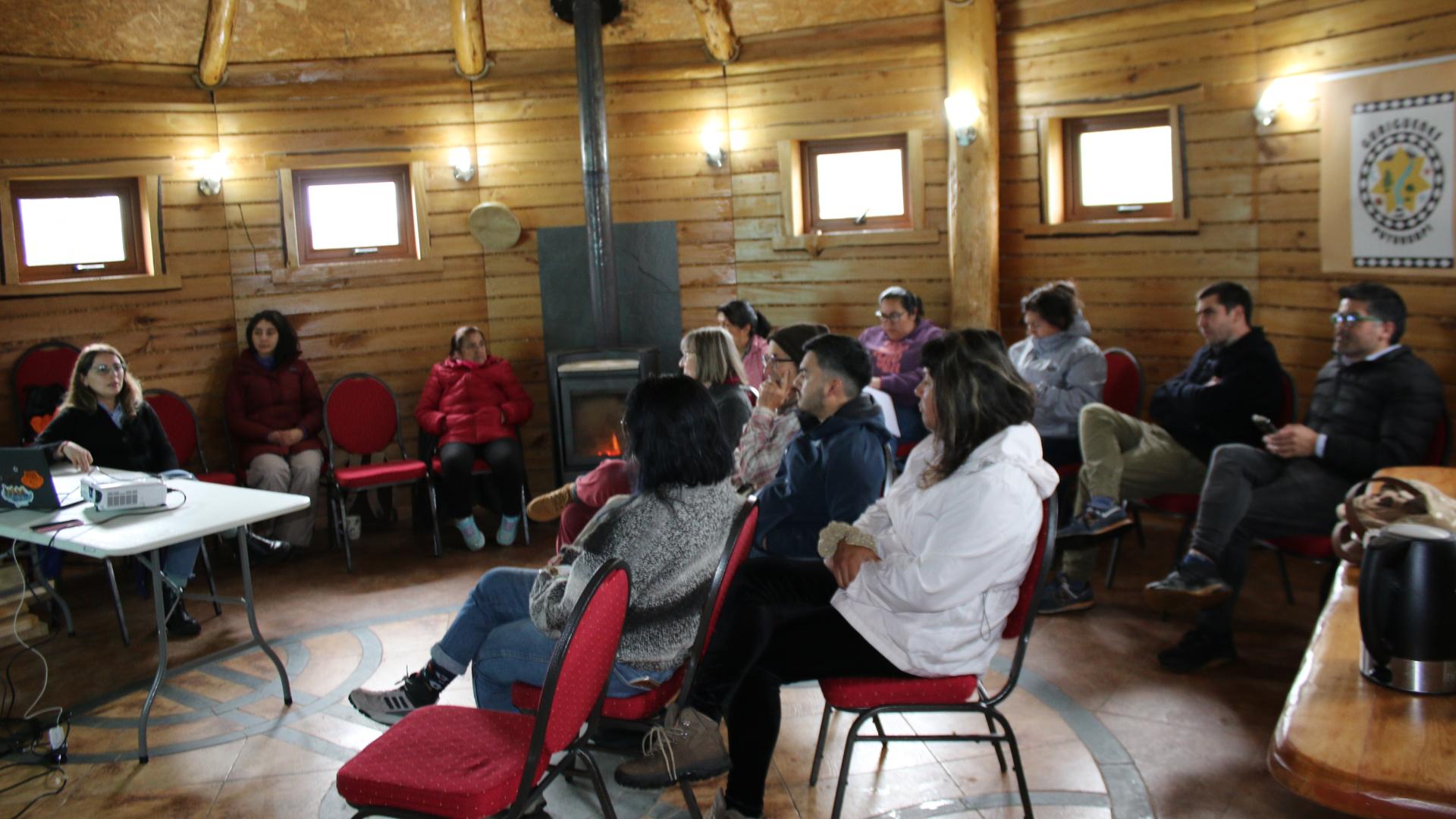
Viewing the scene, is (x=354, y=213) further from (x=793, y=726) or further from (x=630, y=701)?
(x=630, y=701)

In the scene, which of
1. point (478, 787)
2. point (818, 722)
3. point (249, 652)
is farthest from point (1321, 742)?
point (249, 652)

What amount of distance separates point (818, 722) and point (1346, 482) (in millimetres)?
1887

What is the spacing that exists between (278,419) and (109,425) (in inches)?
46.1

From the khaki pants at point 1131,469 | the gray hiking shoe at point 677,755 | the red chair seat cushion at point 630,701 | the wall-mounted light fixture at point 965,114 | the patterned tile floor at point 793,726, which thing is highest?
the wall-mounted light fixture at point 965,114

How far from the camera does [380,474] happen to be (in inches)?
220

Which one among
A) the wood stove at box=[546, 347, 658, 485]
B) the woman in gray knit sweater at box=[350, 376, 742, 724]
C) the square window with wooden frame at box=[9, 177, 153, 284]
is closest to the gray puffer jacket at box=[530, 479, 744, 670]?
the woman in gray knit sweater at box=[350, 376, 742, 724]

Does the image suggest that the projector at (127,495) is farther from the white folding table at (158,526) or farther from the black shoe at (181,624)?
the black shoe at (181,624)

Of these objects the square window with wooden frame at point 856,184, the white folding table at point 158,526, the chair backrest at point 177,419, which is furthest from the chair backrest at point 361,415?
the square window with wooden frame at point 856,184

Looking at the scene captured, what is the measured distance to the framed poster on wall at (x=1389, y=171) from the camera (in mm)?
4289

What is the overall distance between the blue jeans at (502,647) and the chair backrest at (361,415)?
3357mm

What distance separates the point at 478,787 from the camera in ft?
→ 6.81

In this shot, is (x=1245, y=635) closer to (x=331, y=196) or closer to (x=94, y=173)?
(x=331, y=196)

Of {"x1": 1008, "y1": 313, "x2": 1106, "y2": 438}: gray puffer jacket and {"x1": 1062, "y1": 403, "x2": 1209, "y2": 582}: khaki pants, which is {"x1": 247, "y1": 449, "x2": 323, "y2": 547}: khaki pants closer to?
{"x1": 1008, "y1": 313, "x2": 1106, "y2": 438}: gray puffer jacket

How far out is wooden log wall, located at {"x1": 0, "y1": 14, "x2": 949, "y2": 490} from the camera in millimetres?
6059
